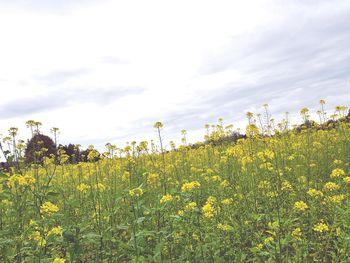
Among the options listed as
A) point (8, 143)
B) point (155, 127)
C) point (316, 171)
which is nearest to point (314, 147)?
point (316, 171)

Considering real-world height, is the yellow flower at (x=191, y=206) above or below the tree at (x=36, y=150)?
below

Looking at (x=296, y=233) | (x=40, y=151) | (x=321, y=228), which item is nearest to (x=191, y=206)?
(x=296, y=233)

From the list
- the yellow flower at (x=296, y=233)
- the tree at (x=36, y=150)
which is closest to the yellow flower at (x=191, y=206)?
the yellow flower at (x=296, y=233)

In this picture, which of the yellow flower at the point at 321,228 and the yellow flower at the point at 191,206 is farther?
the yellow flower at the point at 191,206

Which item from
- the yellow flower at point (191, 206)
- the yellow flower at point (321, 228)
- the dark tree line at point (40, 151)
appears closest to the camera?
the yellow flower at point (321, 228)

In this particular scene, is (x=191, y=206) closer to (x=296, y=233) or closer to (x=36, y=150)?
(x=296, y=233)

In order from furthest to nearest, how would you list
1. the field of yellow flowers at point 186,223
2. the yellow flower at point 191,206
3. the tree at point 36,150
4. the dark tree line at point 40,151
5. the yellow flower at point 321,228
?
the dark tree line at point 40,151 → the tree at point 36,150 → the yellow flower at point 191,206 → the yellow flower at point 321,228 → the field of yellow flowers at point 186,223

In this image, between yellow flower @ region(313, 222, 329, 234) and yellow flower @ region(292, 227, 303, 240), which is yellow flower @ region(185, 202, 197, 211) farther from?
yellow flower @ region(313, 222, 329, 234)

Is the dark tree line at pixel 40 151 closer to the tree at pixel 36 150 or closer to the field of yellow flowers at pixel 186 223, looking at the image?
the tree at pixel 36 150

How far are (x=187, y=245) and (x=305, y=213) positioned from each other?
154 cm

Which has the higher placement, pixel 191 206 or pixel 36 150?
pixel 36 150

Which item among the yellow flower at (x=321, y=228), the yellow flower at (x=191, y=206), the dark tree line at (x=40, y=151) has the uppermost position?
the dark tree line at (x=40, y=151)

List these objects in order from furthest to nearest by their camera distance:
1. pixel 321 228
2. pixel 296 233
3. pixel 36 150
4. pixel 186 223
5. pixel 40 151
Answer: pixel 36 150 < pixel 40 151 < pixel 186 223 < pixel 321 228 < pixel 296 233

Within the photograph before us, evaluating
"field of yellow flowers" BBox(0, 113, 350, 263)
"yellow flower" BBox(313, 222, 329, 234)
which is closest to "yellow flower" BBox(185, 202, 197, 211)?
"field of yellow flowers" BBox(0, 113, 350, 263)
